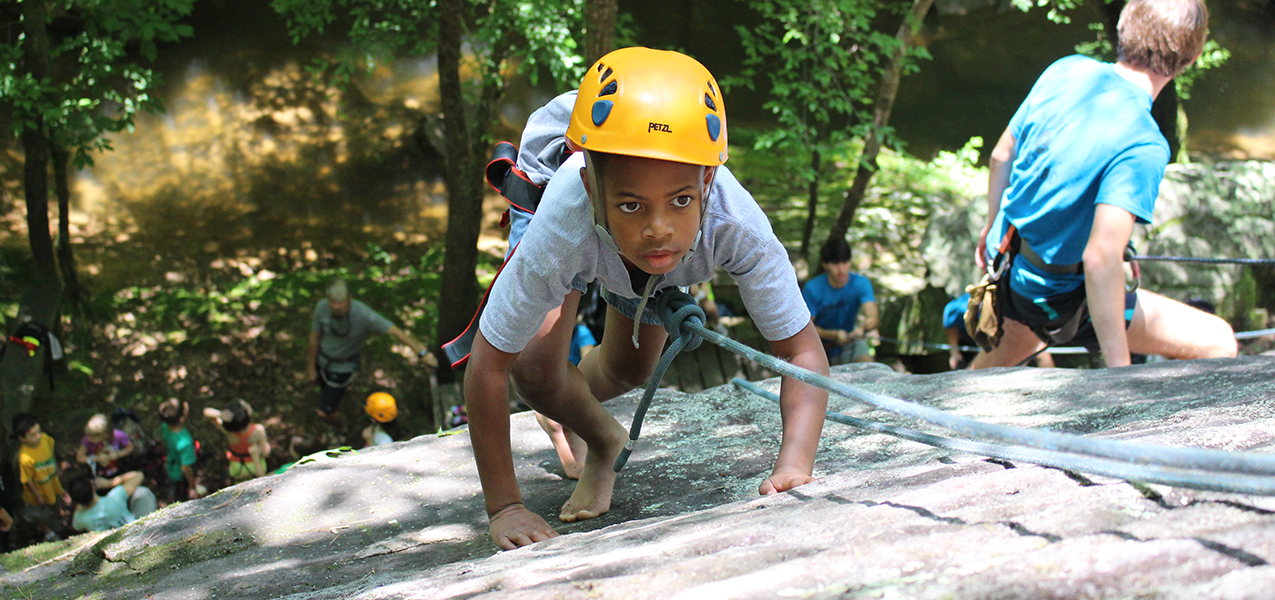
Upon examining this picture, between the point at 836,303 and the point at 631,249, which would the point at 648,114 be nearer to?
the point at 631,249

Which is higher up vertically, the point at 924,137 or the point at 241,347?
the point at 924,137

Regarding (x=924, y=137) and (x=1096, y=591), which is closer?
(x=1096, y=591)

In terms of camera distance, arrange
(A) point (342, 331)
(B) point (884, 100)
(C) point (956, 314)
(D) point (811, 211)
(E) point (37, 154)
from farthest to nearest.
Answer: (D) point (811, 211), (E) point (37, 154), (B) point (884, 100), (A) point (342, 331), (C) point (956, 314)

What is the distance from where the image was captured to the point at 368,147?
13875 mm

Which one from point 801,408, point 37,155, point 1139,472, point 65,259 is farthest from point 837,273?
point 65,259

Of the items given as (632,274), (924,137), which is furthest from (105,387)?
(924,137)

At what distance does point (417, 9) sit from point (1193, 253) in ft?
25.2

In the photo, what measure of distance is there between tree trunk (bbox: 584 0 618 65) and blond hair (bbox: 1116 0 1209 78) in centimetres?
357

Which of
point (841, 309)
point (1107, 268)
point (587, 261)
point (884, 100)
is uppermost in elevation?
point (884, 100)

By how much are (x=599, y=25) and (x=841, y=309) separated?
3.01m

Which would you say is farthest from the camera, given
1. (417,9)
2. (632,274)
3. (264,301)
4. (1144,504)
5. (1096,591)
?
(264,301)

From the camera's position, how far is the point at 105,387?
29.8 feet

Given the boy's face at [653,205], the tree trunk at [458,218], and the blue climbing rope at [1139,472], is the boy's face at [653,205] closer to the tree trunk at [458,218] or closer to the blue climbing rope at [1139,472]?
the blue climbing rope at [1139,472]

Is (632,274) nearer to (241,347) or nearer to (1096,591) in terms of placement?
(1096,591)
